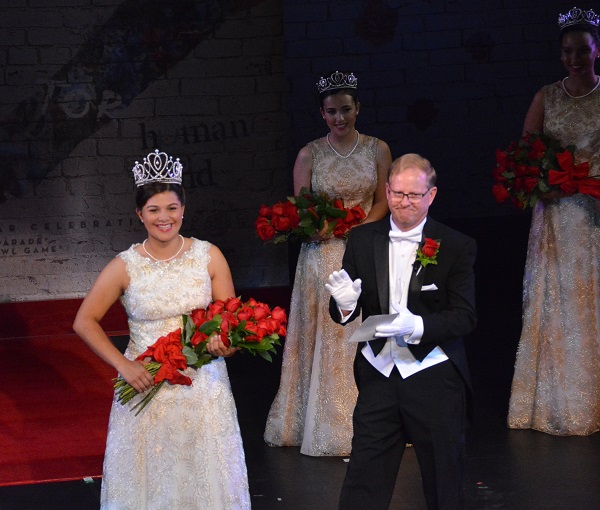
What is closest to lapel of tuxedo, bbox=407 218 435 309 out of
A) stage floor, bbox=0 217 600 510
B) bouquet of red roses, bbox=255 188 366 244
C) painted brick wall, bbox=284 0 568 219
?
stage floor, bbox=0 217 600 510

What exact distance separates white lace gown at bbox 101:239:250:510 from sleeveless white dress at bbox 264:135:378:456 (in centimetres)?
152

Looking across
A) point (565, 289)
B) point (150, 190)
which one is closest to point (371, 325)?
point (150, 190)

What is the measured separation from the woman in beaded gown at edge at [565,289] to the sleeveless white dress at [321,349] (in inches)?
40.1

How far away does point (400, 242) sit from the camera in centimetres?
409

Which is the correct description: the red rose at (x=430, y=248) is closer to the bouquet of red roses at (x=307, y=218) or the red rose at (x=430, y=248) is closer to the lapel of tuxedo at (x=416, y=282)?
the lapel of tuxedo at (x=416, y=282)

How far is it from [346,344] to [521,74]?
22.8 ft

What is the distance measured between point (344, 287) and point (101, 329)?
1.04 m

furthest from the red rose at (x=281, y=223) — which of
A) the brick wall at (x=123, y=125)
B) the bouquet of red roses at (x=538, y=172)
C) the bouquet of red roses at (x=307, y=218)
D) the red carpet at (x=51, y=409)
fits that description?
the brick wall at (x=123, y=125)

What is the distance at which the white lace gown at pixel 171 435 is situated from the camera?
435 centimetres

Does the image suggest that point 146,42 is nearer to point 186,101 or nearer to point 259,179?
point 186,101

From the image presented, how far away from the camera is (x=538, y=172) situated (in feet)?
19.7

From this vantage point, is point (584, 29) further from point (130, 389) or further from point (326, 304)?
point (130, 389)

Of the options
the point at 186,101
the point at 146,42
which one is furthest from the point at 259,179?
the point at 146,42

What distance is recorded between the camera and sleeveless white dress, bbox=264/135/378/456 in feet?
19.4
